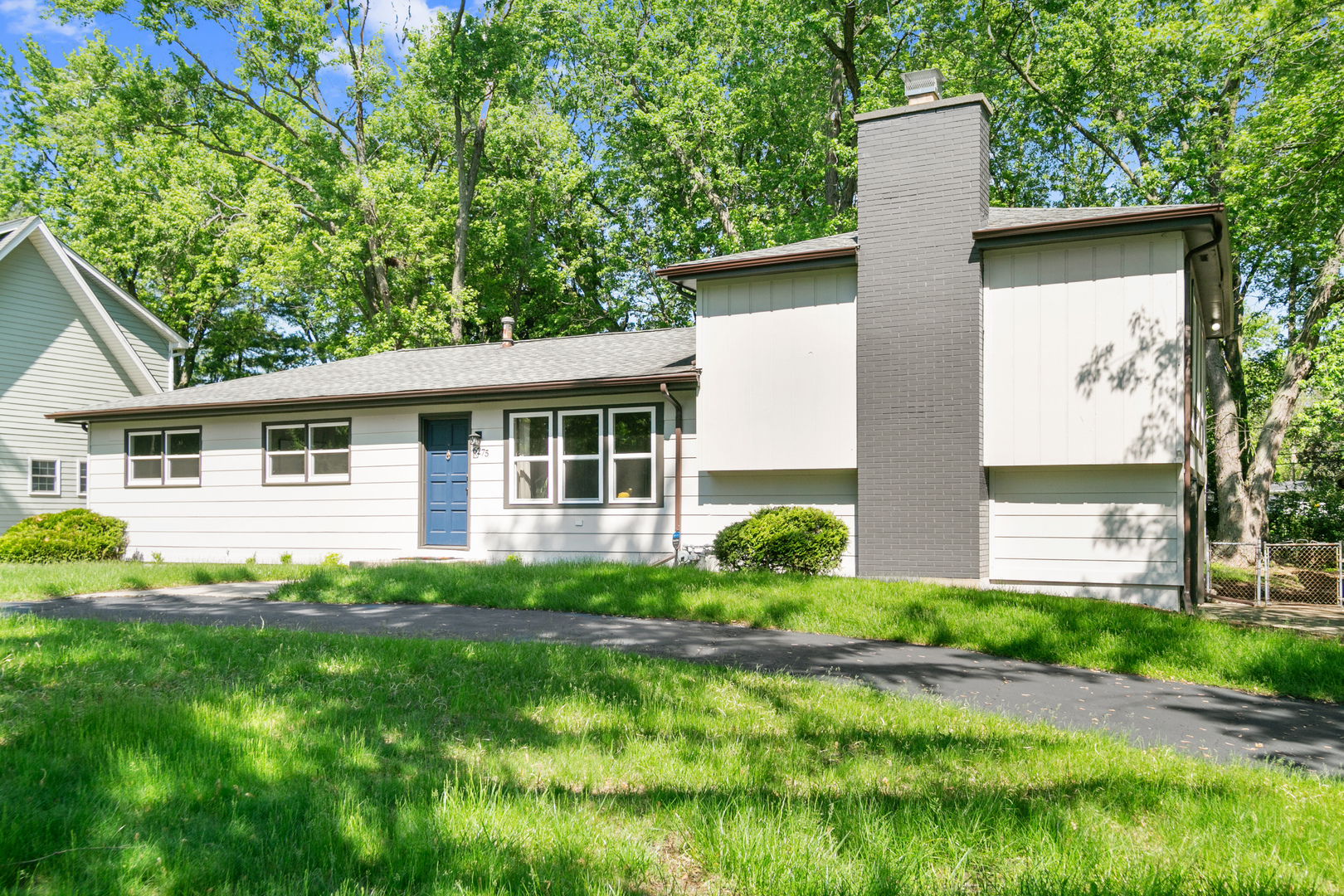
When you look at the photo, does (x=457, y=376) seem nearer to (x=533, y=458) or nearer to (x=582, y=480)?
(x=533, y=458)

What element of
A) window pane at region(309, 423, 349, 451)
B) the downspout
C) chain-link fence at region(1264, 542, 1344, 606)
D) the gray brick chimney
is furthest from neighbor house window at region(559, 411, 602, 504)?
chain-link fence at region(1264, 542, 1344, 606)

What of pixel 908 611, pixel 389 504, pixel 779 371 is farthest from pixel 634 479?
pixel 908 611

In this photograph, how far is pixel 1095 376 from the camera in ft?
36.2

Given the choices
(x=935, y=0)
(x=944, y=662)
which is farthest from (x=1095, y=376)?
(x=935, y=0)

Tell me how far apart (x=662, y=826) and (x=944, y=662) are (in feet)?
14.7

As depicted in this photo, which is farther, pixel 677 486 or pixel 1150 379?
pixel 677 486

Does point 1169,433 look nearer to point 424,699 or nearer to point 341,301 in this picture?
point 424,699

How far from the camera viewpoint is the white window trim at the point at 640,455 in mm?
13773

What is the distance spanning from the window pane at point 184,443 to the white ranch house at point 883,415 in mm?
1380

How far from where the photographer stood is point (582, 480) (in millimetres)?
14375

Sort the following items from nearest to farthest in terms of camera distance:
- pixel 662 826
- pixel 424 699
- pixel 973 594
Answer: pixel 662 826, pixel 424 699, pixel 973 594

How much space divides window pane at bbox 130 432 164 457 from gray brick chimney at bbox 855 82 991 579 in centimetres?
1436

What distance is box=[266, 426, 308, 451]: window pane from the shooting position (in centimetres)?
1645

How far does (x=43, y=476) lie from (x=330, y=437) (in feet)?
34.7
